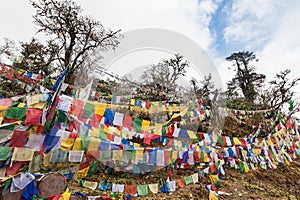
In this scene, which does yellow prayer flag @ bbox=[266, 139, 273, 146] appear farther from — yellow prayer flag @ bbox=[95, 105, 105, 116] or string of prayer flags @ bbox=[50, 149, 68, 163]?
string of prayer flags @ bbox=[50, 149, 68, 163]

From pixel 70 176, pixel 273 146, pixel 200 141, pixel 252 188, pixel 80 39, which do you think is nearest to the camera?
pixel 70 176

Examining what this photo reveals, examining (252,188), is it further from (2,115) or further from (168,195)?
(2,115)

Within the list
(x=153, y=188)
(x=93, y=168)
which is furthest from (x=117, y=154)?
(x=153, y=188)

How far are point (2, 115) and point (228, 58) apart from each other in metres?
33.7

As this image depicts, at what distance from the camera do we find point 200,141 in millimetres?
7887

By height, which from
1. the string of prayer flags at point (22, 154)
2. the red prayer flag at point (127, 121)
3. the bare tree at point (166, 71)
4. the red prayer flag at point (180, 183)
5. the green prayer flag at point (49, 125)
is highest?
the bare tree at point (166, 71)

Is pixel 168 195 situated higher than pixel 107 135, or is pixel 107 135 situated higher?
pixel 107 135


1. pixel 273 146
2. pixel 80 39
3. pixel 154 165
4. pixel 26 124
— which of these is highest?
pixel 80 39

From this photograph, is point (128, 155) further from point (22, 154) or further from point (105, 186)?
point (22, 154)

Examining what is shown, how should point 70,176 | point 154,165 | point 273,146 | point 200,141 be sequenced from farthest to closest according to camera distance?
point 273,146 < point 200,141 < point 154,165 < point 70,176

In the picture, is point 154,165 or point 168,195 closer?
point 168,195

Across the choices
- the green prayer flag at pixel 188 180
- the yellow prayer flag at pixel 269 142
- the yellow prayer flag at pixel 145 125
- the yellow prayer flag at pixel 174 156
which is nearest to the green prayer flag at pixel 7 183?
the yellow prayer flag at pixel 145 125

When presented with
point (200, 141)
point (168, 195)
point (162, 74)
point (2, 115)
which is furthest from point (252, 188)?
point (162, 74)

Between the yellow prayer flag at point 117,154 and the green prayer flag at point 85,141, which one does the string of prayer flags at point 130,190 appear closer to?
the yellow prayer flag at point 117,154
